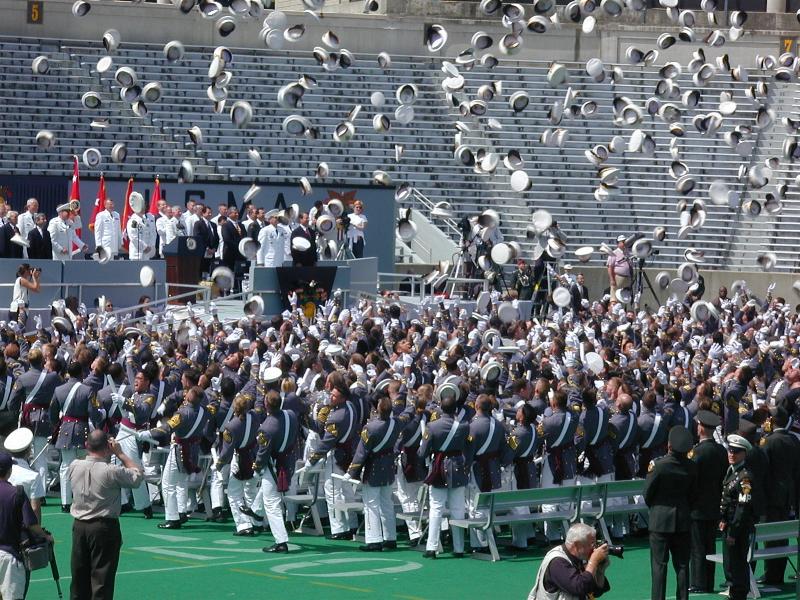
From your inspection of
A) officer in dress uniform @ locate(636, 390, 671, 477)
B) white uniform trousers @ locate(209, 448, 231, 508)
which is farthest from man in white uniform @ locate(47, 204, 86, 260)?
officer in dress uniform @ locate(636, 390, 671, 477)

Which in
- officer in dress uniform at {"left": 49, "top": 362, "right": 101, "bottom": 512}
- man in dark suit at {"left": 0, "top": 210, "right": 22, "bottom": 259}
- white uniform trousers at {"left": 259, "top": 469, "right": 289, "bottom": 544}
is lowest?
white uniform trousers at {"left": 259, "top": 469, "right": 289, "bottom": 544}

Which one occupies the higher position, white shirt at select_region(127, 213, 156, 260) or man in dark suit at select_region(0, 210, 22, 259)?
white shirt at select_region(127, 213, 156, 260)

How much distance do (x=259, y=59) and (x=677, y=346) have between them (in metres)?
19.3

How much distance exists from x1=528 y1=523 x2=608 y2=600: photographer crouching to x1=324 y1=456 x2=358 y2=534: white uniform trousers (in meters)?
7.12

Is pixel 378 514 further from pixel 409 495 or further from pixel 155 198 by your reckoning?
pixel 155 198

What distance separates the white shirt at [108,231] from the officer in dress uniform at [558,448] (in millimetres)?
13054

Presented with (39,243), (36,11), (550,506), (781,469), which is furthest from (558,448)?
(36,11)

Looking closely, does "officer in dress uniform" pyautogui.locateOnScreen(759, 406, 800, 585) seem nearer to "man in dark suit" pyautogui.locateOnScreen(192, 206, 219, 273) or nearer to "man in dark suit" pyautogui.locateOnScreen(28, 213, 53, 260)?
"man in dark suit" pyautogui.locateOnScreen(28, 213, 53, 260)

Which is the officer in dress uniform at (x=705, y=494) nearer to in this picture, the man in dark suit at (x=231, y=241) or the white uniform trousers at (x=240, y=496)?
the white uniform trousers at (x=240, y=496)

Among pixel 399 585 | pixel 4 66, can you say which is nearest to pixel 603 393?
pixel 399 585

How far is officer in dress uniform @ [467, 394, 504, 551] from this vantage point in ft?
50.0

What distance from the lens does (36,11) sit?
38656mm

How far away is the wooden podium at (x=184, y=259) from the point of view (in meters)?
28.3

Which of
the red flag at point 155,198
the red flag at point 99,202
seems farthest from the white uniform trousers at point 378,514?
the red flag at point 155,198
